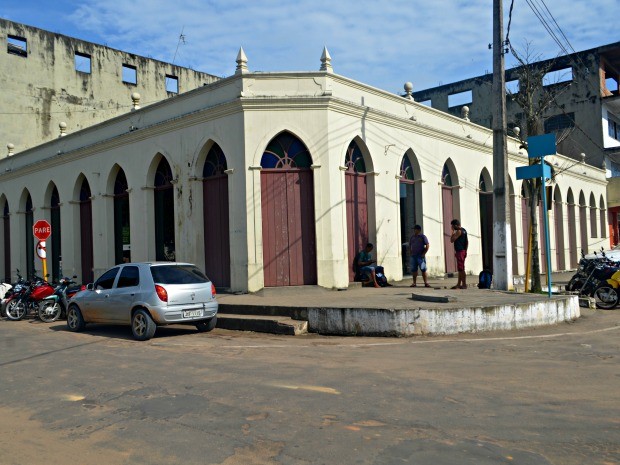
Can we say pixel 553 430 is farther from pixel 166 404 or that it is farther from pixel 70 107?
pixel 70 107

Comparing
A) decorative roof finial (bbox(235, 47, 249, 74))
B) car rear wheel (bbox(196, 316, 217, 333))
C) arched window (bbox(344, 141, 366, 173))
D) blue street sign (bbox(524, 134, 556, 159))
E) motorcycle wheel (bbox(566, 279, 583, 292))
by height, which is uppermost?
decorative roof finial (bbox(235, 47, 249, 74))

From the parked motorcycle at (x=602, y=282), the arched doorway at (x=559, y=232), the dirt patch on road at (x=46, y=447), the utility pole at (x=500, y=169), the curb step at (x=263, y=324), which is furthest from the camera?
the arched doorway at (x=559, y=232)

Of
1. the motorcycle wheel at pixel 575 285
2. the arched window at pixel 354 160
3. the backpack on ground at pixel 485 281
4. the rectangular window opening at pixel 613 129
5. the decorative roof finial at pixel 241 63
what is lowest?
the motorcycle wheel at pixel 575 285

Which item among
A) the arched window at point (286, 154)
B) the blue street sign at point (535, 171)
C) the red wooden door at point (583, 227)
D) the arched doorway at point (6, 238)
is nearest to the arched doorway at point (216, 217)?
the arched window at point (286, 154)

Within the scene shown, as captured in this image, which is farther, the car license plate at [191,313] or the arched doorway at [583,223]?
the arched doorway at [583,223]

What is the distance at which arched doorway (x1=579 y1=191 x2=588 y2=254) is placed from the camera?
32.2 metres

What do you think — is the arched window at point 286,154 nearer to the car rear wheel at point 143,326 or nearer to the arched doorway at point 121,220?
the car rear wheel at point 143,326

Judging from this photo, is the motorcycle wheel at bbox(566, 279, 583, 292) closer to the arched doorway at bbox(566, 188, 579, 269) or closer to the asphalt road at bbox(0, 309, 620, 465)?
the asphalt road at bbox(0, 309, 620, 465)

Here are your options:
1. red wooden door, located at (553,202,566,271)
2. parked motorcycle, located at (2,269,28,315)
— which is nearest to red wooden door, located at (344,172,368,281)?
parked motorcycle, located at (2,269,28,315)

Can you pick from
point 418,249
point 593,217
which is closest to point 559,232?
point 593,217

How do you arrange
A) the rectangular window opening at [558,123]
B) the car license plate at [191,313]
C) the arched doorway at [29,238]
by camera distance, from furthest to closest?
the rectangular window opening at [558,123]
the arched doorway at [29,238]
the car license plate at [191,313]

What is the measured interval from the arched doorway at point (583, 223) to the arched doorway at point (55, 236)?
26.3 meters

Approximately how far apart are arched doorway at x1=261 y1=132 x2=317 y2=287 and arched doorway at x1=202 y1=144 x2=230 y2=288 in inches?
56.7

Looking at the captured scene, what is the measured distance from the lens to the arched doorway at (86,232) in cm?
2167
